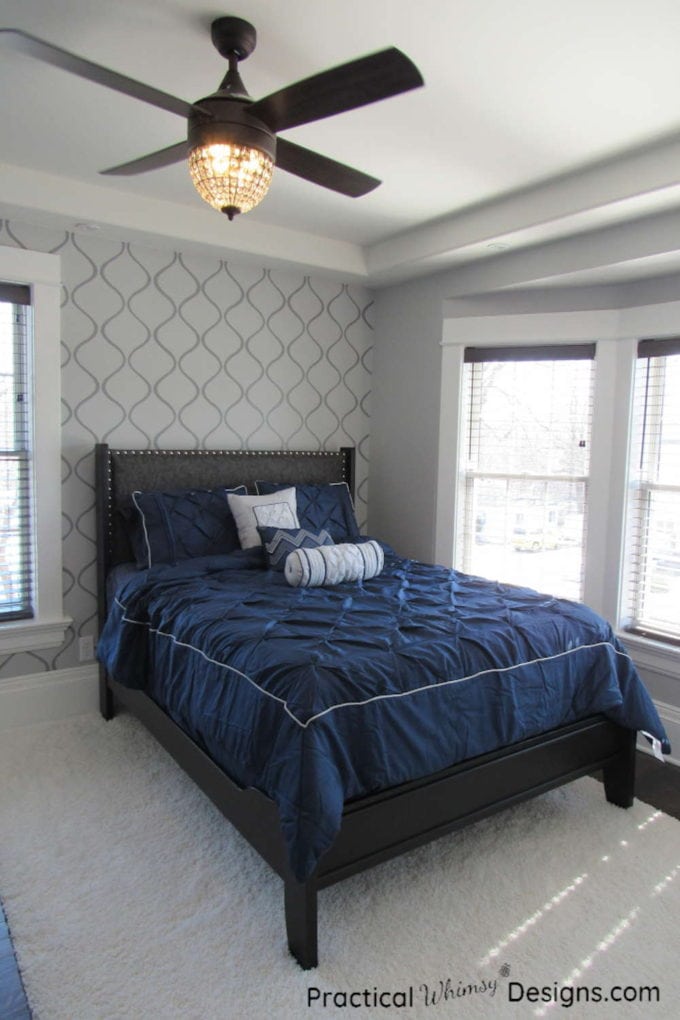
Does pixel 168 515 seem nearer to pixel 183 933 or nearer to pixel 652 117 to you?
pixel 183 933

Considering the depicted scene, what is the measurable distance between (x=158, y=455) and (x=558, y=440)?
2.15m

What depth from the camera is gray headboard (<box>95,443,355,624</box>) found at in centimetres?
340

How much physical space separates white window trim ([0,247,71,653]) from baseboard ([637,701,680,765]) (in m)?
2.88

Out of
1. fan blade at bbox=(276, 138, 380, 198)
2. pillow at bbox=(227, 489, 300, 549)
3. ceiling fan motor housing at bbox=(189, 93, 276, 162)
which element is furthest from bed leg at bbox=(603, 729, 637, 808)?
ceiling fan motor housing at bbox=(189, 93, 276, 162)

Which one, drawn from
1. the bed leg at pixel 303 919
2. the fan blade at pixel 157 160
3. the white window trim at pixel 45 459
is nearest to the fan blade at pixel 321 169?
the fan blade at pixel 157 160

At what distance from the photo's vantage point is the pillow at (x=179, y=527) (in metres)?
3.25

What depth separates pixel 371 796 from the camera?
1.90 meters

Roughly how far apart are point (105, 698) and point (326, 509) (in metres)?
1.50

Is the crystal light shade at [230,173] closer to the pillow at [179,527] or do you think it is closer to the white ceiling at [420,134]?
the white ceiling at [420,134]

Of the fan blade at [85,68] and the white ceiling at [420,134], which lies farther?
the white ceiling at [420,134]

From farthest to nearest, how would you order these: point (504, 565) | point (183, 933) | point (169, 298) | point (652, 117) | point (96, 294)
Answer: point (504, 565)
point (169, 298)
point (96, 294)
point (652, 117)
point (183, 933)

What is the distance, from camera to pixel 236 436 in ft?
12.9

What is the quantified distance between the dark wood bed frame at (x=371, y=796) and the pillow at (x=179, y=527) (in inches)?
7.6

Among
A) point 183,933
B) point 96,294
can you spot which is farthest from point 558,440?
point 183,933
